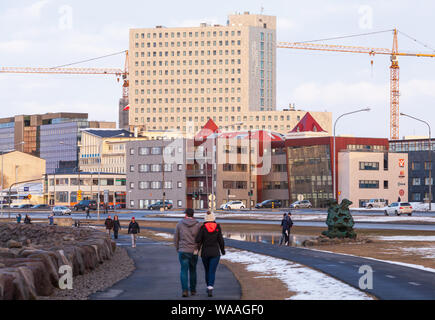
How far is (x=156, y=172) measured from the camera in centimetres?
15762

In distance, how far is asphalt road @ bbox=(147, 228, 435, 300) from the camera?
19.8m

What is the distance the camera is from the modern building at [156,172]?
154 metres

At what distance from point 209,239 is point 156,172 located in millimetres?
138701

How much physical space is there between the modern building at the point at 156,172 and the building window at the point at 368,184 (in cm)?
3653

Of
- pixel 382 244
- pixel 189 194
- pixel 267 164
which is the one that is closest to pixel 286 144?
pixel 267 164

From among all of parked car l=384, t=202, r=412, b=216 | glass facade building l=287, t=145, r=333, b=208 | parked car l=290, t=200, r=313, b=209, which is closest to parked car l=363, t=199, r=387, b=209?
glass facade building l=287, t=145, r=333, b=208

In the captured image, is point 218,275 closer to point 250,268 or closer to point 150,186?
point 250,268

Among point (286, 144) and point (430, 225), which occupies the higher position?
point (286, 144)

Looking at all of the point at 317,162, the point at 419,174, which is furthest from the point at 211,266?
the point at 419,174

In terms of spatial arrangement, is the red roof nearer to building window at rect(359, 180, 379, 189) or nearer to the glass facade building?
the glass facade building

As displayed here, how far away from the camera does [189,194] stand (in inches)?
6038

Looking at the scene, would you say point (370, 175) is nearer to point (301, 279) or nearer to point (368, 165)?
point (368, 165)

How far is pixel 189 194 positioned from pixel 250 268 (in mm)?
124508
